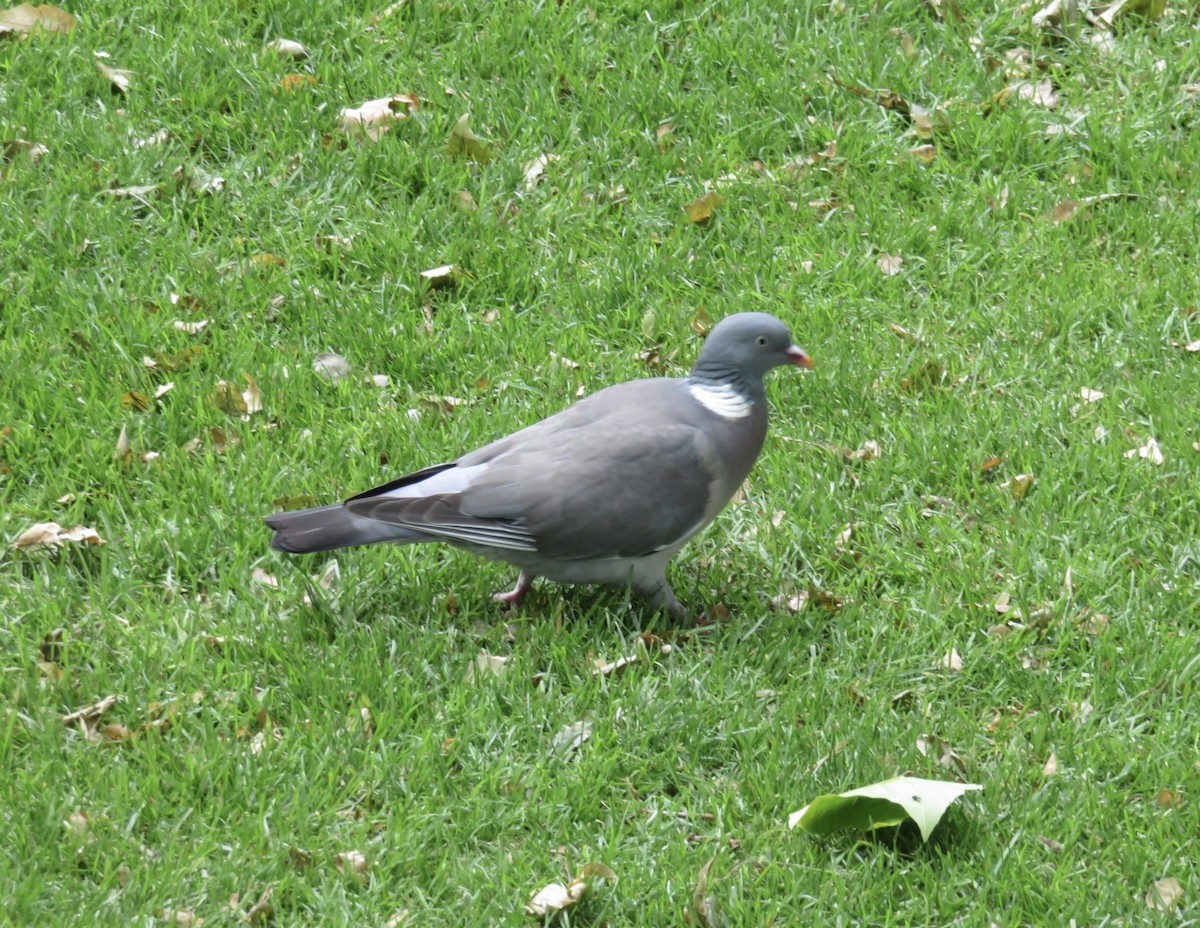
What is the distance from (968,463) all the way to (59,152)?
12.2 feet

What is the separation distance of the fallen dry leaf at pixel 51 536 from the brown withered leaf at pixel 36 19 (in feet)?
9.87

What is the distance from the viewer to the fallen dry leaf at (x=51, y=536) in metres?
4.13

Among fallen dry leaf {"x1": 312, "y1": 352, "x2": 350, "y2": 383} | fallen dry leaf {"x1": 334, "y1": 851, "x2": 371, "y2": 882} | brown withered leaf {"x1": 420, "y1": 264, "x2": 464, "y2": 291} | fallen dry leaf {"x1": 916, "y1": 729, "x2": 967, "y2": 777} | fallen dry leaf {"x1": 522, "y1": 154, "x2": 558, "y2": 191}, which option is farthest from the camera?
fallen dry leaf {"x1": 522, "y1": 154, "x2": 558, "y2": 191}

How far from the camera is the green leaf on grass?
315 centimetres

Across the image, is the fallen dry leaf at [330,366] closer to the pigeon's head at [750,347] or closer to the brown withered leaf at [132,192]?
the brown withered leaf at [132,192]

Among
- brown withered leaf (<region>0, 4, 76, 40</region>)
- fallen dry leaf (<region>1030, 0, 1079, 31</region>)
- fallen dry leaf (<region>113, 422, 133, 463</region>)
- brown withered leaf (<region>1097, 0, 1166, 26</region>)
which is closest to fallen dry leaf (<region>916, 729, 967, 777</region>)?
fallen dry leaf (<region>113, 422, 133, 463</region>)

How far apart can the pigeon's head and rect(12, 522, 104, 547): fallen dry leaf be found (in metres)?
Answer: 1.85

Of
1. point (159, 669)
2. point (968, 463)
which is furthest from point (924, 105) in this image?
point (159, 669)

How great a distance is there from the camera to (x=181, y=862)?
10.4 feet

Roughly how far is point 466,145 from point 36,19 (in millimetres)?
2064

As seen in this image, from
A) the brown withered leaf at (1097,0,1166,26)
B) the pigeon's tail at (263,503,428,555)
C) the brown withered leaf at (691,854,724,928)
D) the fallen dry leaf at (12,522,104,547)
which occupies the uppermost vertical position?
the brown withered leaf at (1097,0,1166,26)

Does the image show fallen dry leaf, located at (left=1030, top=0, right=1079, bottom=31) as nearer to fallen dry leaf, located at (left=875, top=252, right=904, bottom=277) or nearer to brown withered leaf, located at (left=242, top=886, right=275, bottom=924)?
fallen dry leaf, located at (left=875, top=252, right=904, bottom=277)

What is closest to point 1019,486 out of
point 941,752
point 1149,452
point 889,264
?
point 1149,452

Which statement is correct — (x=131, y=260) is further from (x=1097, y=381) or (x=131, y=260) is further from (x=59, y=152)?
(x=1097, y=381)
